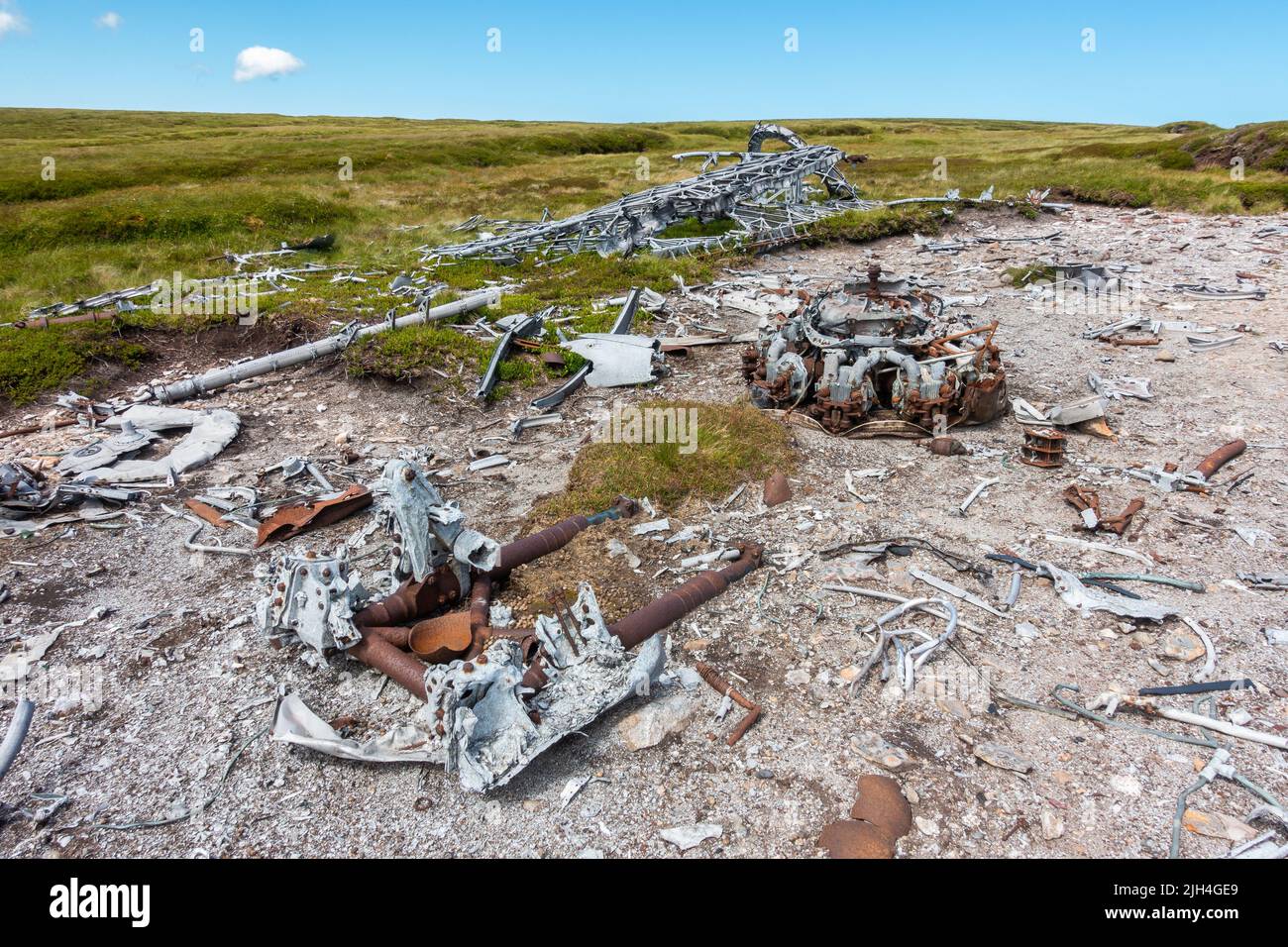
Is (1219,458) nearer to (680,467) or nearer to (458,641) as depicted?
(680,467)

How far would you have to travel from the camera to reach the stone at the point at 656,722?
4.77 m

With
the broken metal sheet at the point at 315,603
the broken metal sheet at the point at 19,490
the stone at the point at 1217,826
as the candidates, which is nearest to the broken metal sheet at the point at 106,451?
the broken metal sheet at the point at 19,490

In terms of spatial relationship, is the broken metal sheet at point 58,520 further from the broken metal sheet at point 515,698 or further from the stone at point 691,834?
the stone at point 691,834

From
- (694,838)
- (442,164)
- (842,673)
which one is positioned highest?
(442,164)

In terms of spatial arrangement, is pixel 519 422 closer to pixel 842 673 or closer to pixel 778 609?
pixel 778 609

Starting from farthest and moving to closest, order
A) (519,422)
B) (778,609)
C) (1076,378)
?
(1076,378) < (519,422) < (778,609)

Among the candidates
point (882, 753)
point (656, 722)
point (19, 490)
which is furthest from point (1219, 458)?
point (19, 490)

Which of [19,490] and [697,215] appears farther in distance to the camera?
[697,215]

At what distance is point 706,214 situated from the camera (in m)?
23.6

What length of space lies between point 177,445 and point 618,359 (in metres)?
7.20

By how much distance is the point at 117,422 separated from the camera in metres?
10.6

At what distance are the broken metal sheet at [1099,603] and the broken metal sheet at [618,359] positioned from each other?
24.7 feet

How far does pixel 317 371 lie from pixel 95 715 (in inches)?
345

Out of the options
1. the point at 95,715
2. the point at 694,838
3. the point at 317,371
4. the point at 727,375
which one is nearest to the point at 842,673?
the point at 694,838
